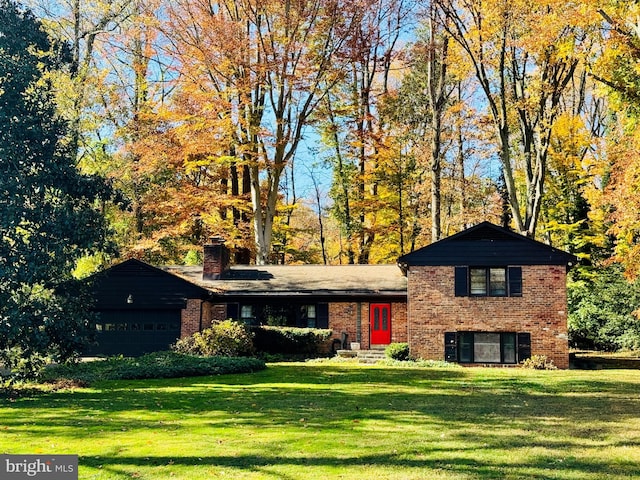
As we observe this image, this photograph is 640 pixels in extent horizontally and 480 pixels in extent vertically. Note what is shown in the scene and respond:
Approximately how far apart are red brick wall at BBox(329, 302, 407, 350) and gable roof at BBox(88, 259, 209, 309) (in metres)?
5.93

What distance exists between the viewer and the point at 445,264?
25.2 meters

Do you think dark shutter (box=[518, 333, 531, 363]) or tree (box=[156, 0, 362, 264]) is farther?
tree (box=[156, 0, 362, 264])

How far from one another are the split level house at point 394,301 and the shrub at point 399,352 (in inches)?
13.0

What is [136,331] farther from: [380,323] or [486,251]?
[486,251]

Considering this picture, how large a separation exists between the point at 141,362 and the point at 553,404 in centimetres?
1272

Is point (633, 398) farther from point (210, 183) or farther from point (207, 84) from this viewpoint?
point (210, 183)

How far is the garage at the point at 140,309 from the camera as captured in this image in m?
26.6

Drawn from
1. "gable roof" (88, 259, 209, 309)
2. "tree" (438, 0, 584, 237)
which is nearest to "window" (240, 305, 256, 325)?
"gable roof" (88, 259, 209, 309)

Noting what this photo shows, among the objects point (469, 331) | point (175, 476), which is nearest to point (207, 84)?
point (469, 331)

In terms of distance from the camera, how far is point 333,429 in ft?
34.3

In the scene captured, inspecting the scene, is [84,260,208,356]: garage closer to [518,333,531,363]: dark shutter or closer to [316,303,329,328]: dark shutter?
[316,303,329,328]: dark shutter

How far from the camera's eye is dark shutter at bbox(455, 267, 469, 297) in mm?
25094

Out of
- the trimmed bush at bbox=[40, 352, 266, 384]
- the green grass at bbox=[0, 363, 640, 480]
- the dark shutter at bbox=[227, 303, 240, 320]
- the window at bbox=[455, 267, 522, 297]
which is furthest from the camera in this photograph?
the dark shutter at bbox=[227, 303, 240, 320]

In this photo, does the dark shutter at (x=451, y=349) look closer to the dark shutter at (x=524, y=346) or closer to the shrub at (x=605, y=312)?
the dark shutter at (x=524, y=346)
